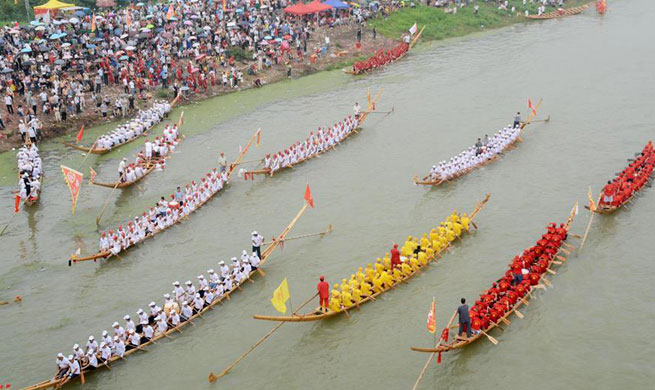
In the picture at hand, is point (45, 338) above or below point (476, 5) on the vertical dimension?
below

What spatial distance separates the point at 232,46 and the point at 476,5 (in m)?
16.8

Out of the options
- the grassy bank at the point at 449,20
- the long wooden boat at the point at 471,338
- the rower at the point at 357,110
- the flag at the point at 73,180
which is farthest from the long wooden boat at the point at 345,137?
the long wooden boat at the point at 471,338

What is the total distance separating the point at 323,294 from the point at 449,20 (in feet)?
97.1

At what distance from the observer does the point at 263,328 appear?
55.1 feet

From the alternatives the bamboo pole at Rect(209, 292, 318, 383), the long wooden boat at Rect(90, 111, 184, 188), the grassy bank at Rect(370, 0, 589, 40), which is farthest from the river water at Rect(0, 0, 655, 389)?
the grassy bank at Rect(370, 0, 589, 40)

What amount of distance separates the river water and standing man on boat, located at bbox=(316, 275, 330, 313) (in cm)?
41

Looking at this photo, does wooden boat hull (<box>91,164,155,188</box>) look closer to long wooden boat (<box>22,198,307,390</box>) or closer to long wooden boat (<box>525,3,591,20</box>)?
long wooden boat (<box>22,198,307,390</box>)

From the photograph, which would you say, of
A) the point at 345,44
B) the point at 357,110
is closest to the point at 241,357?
the point at 357,110

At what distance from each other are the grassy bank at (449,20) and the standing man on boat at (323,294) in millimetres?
26039

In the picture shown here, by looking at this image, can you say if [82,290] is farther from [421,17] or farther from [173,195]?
[421,17]

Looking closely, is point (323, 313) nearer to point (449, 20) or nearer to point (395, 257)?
point (395, 257)

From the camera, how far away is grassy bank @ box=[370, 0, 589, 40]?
41.0m

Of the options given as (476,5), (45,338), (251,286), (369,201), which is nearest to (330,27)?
(476,5)

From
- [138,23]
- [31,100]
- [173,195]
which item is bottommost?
[173,195]
